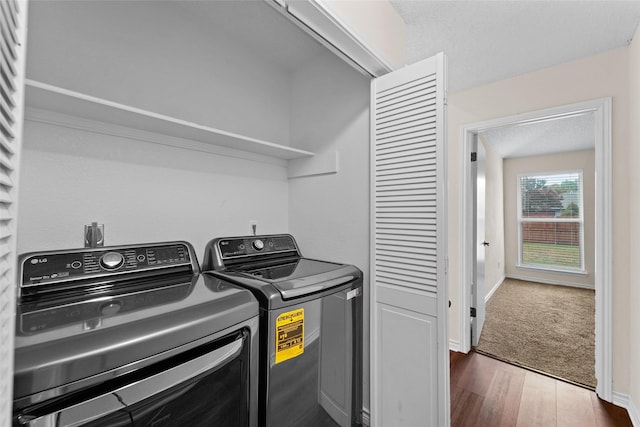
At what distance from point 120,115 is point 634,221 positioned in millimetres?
2971

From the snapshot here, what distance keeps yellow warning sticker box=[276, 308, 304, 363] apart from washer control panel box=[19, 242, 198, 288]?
533 mm

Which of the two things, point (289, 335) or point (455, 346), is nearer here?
A: point (289, 335)

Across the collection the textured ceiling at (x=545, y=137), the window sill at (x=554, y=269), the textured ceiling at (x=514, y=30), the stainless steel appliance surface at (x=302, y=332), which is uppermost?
the textured ceiling at (x=514, y=30)

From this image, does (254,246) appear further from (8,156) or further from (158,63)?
(8,156)

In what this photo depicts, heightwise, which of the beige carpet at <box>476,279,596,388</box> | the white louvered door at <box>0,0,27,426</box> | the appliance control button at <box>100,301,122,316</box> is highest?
the white louvered door at <box>0,0,27,426</box>

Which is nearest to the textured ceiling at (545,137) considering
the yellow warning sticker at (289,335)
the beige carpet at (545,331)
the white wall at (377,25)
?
the white wall at (377,25)

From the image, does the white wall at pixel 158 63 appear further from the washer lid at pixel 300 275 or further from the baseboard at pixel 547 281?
the baseboard at pixel 547 281

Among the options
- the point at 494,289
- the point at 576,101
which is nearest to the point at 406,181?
the point at 576,101

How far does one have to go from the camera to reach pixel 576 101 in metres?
2.14

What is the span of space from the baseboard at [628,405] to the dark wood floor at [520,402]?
32mm

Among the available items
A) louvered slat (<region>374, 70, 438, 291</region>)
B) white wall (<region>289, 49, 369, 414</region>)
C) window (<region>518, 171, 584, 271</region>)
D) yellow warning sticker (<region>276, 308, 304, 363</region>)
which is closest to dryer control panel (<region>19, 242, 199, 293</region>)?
yellow warning sticker (<region>276, 308, 304, 363</region>)

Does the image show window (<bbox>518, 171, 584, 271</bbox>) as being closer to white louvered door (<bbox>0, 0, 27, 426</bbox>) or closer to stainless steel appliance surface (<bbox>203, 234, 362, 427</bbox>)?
stainless steel appliance surface (<bbox>203, 234, 362, 427</bbox>)

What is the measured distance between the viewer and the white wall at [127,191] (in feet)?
3.74

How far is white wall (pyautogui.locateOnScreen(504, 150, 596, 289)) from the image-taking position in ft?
15.9
